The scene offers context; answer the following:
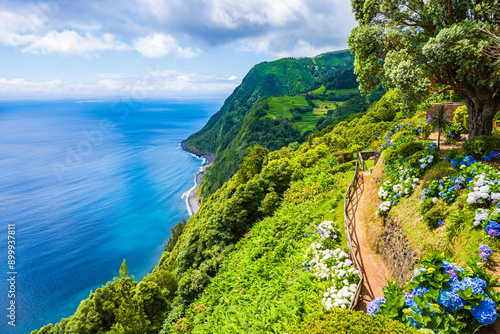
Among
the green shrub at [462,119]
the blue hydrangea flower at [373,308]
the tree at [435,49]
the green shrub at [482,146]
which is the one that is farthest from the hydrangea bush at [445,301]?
the green shrub at [462,119]

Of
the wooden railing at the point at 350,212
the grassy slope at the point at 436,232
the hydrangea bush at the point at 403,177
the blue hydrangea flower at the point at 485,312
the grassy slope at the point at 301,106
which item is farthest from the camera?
the grassy slope at the point at 301,106

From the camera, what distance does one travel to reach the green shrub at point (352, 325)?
259 inches

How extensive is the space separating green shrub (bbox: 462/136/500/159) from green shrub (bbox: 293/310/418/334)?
33.7ft

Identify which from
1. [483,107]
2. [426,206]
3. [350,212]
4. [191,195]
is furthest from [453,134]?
[191,195]

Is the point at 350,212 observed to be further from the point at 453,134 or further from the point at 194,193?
the point at 194,193

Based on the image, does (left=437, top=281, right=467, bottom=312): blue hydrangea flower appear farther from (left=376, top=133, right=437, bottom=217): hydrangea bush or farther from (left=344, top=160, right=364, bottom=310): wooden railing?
(left=376, top=133, right=437, bottom=217): hydrangea bush

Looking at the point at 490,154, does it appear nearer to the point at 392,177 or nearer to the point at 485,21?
the point at 392,177

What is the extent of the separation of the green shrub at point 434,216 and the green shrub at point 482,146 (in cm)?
415

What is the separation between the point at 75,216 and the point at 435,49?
11324cm

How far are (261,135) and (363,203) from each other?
426 ft

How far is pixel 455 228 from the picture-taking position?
9688mm

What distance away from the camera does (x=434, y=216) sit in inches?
410

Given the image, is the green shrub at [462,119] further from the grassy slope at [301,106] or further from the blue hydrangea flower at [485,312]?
the grassy slope at [301,106]

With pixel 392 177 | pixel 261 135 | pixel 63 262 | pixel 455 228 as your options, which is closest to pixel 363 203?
pixel 392 177
